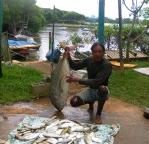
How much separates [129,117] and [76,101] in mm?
1119

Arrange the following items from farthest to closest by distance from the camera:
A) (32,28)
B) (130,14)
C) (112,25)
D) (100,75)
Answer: (32,28)
(112,25)
(130,14)
(100,75)

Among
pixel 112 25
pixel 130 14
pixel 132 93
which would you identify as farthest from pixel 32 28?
pixel 132 93

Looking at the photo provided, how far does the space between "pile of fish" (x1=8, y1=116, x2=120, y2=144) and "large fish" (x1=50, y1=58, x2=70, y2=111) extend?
2.51 feet

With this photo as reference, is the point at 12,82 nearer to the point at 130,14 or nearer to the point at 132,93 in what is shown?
the point at 132,93

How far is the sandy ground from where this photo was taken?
686 cm

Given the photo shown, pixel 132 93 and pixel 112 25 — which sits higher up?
pixel 112 25

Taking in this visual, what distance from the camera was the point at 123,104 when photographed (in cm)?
902

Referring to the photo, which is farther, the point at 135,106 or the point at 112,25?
the point at 112,25

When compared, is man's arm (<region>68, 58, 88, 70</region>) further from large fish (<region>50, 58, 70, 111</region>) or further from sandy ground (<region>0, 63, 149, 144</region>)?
sandy ground (<region>0, 63, 149, 144</region>)

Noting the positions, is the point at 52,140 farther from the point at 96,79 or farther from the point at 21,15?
the point at 21,15

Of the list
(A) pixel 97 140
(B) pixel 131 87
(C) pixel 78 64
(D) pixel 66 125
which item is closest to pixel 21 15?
(B) pixel 131 87

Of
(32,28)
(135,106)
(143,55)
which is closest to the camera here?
(135,106)

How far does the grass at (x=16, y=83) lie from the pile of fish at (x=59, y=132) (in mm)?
1937

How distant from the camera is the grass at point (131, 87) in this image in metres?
9.57
